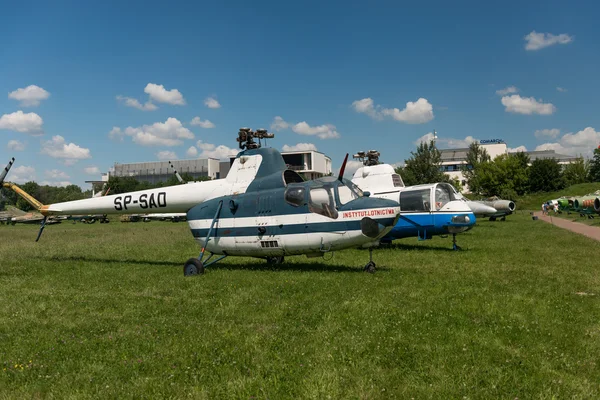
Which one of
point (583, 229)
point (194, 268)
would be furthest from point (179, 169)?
point (194, 268)

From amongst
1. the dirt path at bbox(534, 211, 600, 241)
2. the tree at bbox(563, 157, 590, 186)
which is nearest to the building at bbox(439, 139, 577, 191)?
the tree at bbox(563, 157, 590, 186)

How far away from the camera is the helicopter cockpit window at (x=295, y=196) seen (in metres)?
12.9

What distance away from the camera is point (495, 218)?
42500 mm

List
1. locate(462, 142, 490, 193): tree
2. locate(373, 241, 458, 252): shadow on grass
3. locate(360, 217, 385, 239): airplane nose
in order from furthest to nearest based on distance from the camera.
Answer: locate(462, 142, 490, 193): tree → locate(373, 241, 458, 252): shadow on grass → locate(360, 217, 385, 239): airplane nose

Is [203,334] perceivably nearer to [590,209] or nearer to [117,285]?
[117,285]

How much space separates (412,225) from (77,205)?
44.2 ft

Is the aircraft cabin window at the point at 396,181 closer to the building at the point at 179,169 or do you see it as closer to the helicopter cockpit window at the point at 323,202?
the helicopter cockpit window at the point at 323,202

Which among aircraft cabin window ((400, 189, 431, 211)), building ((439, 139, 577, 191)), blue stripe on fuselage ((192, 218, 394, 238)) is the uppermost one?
building ((439, 139, 577, 191))

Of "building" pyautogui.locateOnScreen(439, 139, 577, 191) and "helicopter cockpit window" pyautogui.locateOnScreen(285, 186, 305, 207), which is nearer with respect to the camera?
"helicopter cockpit window" pyautogui.locateOnScreen(285, 186, 305, 207)

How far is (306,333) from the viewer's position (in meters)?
7.08

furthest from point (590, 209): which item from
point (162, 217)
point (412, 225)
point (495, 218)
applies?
point (162, 217)

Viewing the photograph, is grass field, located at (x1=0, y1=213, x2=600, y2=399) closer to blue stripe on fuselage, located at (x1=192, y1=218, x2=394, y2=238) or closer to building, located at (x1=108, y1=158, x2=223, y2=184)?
blue stripe on fuselage, located at (x1=192, y1=218, x2=394, y2=238)

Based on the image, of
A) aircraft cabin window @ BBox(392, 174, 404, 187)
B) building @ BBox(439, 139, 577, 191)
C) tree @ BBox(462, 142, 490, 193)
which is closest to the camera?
aircraft cabin window @ BBox(392, 174, 404, 187)

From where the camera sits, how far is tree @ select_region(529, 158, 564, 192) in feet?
291
